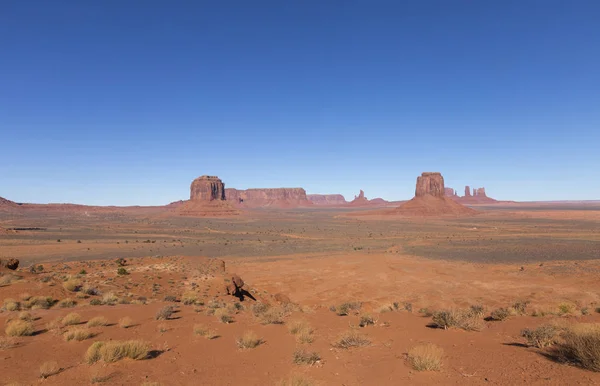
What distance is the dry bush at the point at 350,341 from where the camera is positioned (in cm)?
845

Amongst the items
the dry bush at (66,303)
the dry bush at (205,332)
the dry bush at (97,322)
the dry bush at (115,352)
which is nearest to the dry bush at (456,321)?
the dry bush at (205,332)

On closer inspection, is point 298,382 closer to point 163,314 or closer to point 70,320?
point 163,314

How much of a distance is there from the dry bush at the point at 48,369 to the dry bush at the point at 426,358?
7223mm

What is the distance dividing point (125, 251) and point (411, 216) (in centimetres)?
10734

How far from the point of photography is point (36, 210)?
164250mm

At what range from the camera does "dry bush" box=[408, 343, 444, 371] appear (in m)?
6.60

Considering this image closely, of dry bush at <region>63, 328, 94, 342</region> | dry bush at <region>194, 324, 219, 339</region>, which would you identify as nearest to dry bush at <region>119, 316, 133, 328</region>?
dry bush at <region>63, 328, 94, 342</region>

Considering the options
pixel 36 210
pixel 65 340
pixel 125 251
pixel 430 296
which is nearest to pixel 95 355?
pixel 65 340

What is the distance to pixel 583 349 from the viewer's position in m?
5.88

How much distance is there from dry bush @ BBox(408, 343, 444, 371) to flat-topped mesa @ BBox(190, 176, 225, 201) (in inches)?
6410

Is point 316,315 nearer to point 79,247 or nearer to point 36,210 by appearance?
point 79,247

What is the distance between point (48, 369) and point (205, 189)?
163 meters

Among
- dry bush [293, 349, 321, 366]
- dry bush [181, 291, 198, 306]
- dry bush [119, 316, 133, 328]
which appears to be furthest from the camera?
dry bush [181, 291, 198, 306]

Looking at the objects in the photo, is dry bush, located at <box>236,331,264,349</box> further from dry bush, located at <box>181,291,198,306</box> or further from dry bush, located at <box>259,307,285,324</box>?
dry bush, located at <box>181,291,198,306</box>
